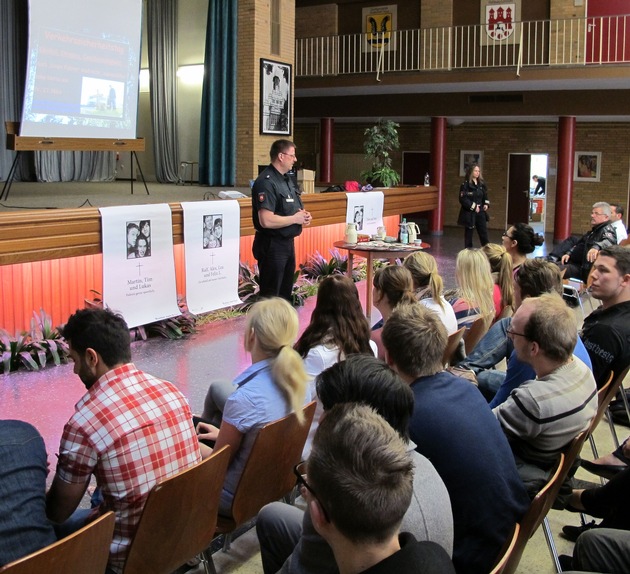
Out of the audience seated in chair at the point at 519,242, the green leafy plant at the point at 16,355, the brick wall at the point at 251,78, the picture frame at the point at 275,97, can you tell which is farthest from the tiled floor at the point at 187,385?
the picture frame at the point at 275,97

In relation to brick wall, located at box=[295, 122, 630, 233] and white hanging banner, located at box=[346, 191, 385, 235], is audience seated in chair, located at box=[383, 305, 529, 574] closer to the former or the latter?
white hanging banner, located at box=[346, 191, 385, 235]

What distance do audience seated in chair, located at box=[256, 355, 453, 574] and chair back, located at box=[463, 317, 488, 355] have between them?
2.32 meters

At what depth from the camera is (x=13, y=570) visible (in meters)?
1.59

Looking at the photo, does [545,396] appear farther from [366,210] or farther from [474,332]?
[366,210]

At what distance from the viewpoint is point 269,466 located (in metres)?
2.66

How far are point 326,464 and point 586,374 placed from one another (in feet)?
5.19

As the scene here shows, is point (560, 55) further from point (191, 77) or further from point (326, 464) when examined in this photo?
point (326, 464)

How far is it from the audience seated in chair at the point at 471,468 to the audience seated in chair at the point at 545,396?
46 centimetres

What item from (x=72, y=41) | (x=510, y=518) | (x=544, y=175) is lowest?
(x=510, y=518)

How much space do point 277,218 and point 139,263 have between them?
1.28 m

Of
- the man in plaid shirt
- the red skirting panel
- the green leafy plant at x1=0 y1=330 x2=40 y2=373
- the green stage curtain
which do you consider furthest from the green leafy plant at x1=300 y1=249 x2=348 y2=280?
the man in plaid shirt

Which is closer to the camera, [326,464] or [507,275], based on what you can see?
[326,464]

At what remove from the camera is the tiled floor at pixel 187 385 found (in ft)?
9.95

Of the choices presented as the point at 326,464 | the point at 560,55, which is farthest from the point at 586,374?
the point at 560,55
